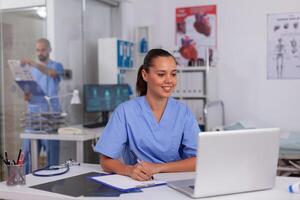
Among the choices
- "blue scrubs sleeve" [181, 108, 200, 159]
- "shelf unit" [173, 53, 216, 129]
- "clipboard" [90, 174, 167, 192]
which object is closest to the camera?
"clipboard" [90, 174, 167, 192]

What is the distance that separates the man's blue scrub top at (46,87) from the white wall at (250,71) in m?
1.52

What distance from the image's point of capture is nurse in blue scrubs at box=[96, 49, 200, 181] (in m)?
1.82

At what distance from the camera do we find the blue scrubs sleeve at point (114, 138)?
181 cm

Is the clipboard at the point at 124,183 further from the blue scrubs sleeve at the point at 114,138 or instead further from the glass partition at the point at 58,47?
the glass partition at the point at 58,47

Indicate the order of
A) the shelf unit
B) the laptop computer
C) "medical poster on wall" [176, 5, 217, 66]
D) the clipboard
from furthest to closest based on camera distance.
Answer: "medical poster on wall" [176, 5, 217, 66] → the shelf unit → the clipboard → the laptop computer

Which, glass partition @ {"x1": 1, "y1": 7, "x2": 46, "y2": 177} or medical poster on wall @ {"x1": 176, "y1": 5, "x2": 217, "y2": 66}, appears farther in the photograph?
medical poster on wall @ {"x1": 176, "y1": 5, "x2": 217, "y2": 66}

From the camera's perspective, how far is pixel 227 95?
4.14 metres

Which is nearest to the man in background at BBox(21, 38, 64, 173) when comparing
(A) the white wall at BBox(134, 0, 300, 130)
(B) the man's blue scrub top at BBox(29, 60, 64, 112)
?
(B) the man's blue scrub top at BBox(29, 60, 64, 112)

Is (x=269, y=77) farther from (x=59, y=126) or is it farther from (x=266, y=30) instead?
(x=59, y=126)

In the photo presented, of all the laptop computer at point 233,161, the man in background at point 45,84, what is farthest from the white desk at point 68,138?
the laptop computer at point 233,161

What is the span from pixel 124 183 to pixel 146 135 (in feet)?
1.12

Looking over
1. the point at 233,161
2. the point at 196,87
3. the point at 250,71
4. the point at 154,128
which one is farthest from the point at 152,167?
the point at 250,71

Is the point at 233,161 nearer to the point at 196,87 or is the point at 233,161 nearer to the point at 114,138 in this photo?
the point at 114,138

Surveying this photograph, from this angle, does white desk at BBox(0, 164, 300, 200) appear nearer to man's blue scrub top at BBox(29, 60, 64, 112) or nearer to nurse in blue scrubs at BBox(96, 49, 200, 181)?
nurse in blue scrubs at BBox(96, 49, 200, 181)
